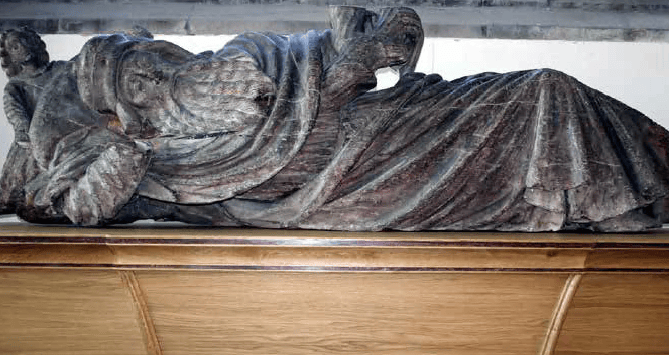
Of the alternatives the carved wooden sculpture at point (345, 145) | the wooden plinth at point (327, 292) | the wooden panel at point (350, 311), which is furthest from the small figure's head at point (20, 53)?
→ the wooden panel at point (350, 311)

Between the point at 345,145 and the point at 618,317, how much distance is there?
44.4 inches

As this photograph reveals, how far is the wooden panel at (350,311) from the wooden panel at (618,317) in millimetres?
100

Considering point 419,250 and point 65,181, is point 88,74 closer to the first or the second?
point 65,181

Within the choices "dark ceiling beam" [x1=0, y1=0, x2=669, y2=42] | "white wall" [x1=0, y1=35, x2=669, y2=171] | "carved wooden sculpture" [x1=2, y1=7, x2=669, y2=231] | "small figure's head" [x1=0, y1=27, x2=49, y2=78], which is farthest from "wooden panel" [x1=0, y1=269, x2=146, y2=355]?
"dark ceiling beam" [x1=0, y1=0, x2=669, y2=42]

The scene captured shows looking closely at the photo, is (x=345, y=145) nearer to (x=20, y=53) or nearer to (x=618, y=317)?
(x=618, y=317)

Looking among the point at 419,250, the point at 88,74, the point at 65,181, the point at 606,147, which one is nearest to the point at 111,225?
the point at 65,181

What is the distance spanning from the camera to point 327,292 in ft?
8.57

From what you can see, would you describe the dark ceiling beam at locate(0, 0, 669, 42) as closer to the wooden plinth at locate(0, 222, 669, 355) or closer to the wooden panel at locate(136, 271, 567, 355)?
the wooden plinth at locate(0, 222, 669, 355)

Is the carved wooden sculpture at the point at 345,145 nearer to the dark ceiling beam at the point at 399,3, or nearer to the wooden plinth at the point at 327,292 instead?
the wooden plinth at the point at 327,292

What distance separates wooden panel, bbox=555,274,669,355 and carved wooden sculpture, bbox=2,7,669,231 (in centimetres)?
22

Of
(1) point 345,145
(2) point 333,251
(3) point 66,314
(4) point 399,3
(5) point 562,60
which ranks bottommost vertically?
(3) point 66,314

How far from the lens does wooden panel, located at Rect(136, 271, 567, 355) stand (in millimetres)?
2598

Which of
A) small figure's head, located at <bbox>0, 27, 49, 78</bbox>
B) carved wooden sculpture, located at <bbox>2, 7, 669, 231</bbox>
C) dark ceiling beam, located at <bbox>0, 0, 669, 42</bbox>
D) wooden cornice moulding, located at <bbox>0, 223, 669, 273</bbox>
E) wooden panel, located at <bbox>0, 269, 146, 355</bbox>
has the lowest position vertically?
wooden panel, located at <bbox>0, 269, 146, 355</bbox>

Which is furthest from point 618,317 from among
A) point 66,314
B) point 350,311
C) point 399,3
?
point 399,3
